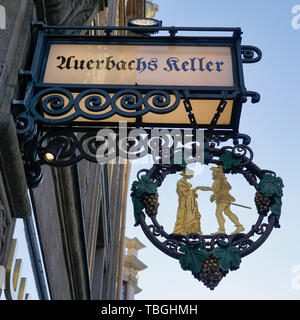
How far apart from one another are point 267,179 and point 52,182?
13.0 feet

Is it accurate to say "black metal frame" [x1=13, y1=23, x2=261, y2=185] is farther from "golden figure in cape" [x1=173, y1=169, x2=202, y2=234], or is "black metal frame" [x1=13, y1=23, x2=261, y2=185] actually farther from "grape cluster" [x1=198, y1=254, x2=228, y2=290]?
"grape cluster" [x1=198, y1=254, x2=228, y2=290]

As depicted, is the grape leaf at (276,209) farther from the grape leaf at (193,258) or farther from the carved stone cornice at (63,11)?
the carved stone cornice at (63,11)

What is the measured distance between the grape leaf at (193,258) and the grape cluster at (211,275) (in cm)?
4

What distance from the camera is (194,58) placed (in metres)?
5.22

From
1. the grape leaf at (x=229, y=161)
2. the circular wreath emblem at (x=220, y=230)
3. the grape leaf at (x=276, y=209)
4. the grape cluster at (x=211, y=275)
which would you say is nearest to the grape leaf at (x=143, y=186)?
the circular wreath emblem at (x=220, y=230)

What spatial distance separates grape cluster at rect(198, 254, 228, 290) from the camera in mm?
4277

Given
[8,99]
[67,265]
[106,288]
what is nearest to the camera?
[8,99]

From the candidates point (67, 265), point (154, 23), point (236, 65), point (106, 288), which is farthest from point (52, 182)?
point (106, 288)

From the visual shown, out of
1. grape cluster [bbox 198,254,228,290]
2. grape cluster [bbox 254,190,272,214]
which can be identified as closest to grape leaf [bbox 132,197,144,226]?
grape cluster [bbox 198,254,228,290]

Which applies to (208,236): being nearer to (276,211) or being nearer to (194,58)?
(276,211)

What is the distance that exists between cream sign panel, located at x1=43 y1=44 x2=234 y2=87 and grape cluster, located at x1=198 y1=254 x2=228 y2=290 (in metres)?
1.65

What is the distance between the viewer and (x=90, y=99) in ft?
15.5

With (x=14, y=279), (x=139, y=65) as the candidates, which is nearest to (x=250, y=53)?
(x=139, y=65)

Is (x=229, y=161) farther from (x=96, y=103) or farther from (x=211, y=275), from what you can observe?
(x=96, y=103)
